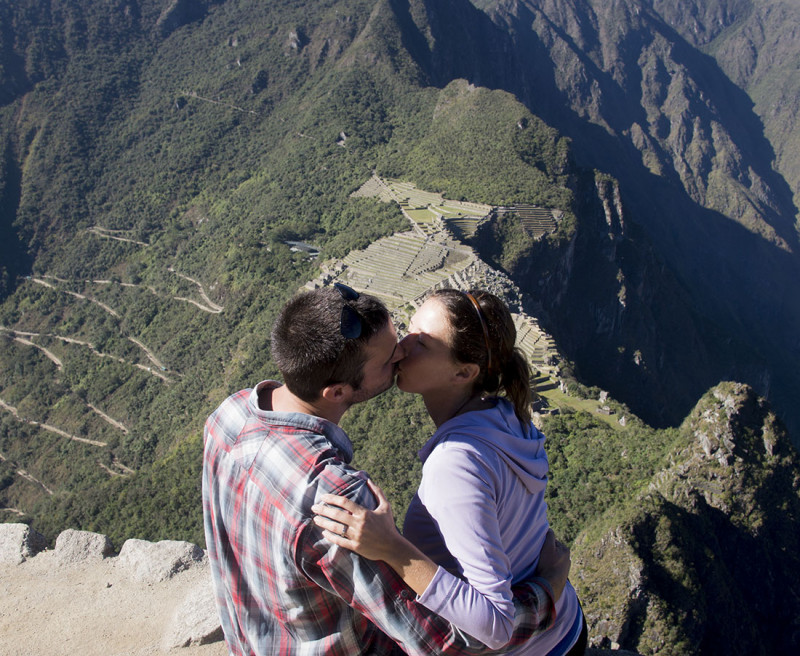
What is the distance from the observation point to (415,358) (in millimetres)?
3609

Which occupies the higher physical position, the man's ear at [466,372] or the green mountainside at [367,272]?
the man's ear at [466,372]

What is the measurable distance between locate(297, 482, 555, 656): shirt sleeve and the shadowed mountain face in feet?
134

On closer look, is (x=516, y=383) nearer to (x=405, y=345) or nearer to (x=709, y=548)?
(x=405, y=345)

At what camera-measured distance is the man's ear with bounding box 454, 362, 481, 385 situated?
11.8ft

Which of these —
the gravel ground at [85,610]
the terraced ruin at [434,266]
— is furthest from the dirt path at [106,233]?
the gravel ground at [85,610]

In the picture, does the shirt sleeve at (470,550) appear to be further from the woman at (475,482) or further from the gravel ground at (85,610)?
the gravel ground at (85,610)

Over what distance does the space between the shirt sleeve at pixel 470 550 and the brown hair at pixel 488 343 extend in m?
0.70

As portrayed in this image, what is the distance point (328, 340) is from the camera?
10.00ft

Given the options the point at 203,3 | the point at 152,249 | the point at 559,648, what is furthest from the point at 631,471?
the point at 203,3

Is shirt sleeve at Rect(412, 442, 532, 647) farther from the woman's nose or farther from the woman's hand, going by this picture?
the woman's nose

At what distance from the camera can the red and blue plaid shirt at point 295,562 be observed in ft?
9.30

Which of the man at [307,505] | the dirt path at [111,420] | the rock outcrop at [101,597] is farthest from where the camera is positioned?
the dirt path at [111,420]

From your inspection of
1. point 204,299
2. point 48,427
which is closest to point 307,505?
point 204,299

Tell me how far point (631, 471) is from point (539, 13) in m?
168
